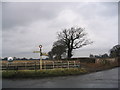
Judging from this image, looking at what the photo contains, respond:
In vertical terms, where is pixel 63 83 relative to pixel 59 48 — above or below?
below

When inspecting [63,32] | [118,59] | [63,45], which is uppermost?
[63,32]

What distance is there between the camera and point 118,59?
40.5m

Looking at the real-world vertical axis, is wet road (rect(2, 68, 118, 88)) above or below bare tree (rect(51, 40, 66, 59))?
below

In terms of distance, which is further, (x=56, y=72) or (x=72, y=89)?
(x=56, y=72)

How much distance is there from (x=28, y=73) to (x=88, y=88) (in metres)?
8.21

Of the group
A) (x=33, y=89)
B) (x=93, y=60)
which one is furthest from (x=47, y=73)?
(x=93, y=60)

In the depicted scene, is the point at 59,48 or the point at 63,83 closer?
the point at 63,83

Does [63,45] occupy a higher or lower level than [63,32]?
lower

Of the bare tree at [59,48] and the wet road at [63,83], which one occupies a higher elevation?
the bare tree at [59,48]

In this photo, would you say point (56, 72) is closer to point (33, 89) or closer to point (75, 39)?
point (33, 89)

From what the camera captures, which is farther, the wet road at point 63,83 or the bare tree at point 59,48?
the bare tree at point 59,48

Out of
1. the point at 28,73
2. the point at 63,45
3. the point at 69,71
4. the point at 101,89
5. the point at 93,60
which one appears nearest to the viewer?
the point at 101,89

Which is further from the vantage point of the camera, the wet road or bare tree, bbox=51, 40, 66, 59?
bare tree, bbox=51, 40, 66, 59

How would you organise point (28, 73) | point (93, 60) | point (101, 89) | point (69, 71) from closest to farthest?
point (101, 89), point (28, 73), point (69, 71), point (93, 60)
